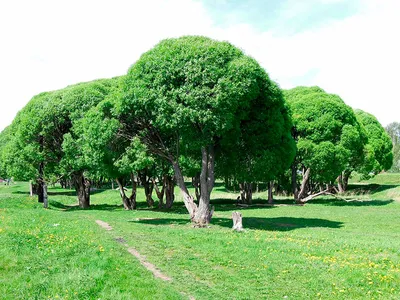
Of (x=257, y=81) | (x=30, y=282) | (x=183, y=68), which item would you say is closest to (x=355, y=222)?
(x=257, y=81)

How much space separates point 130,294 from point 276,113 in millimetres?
16608

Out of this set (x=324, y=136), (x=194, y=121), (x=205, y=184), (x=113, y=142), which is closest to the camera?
(x=194, y=121)

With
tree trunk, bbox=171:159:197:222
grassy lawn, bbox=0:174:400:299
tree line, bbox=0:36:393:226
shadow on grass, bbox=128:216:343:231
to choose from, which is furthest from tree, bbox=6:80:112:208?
grassy lawn, bbox=0:174:400:299

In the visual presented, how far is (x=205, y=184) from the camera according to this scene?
22984 mm

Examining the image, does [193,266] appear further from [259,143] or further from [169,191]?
[169,191]

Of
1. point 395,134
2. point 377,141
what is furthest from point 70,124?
point 395,134

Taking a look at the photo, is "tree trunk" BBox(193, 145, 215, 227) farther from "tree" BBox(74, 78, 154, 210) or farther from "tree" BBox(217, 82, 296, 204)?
"tree" BBox(74, 78, 154, 210)

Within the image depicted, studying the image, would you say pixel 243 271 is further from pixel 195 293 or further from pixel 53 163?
pixel 53 163

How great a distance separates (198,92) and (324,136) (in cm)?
2721

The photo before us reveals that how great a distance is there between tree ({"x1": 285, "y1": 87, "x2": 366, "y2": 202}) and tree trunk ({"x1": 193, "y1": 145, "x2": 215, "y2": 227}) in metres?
22.2

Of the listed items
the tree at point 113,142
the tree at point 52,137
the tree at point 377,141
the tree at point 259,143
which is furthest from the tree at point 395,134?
the tree at point 113,142

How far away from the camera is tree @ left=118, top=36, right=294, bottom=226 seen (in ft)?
65.7

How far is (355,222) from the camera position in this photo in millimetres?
28266

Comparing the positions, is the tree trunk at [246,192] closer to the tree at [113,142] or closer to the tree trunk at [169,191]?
the tree trunk at [169,191]
